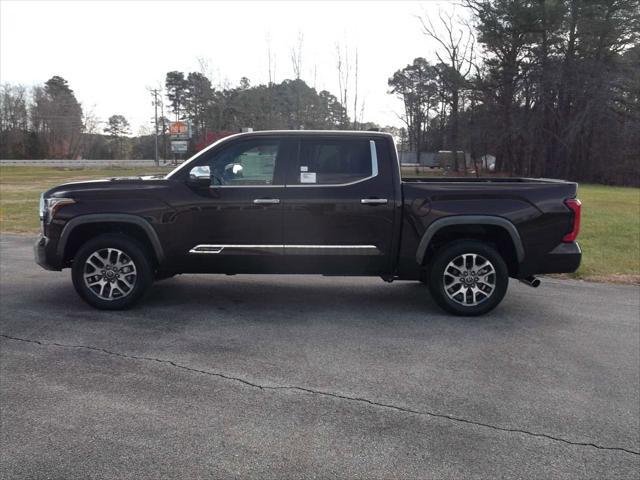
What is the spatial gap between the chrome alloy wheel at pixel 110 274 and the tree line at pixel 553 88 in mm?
37715

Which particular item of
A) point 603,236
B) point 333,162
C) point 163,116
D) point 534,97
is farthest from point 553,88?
point 163,116

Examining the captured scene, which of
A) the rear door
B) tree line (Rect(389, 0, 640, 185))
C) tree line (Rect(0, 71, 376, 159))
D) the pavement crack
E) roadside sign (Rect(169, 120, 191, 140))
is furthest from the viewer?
roadside sign (Rect(169, 120, 191, 140))

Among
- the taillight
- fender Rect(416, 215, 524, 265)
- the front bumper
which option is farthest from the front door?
the taillight

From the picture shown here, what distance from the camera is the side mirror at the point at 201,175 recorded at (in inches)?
211

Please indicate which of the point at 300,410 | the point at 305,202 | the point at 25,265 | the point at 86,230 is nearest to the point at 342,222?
the point at 305,202

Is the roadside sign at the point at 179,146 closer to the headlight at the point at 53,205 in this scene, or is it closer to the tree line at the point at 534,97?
the tree line at the point at 534,97

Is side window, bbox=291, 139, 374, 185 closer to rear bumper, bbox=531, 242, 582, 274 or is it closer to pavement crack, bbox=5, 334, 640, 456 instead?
rear bumper, bbox=531, 242, 582, 274

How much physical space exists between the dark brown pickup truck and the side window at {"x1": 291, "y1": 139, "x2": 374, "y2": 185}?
0.4 inches

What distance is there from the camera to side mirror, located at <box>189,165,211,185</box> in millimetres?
5367

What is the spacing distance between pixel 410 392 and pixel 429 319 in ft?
6.08

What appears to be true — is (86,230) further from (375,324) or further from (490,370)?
(490,370)

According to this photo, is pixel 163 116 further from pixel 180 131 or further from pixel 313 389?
pixel 313 389

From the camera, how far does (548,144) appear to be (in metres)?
42.7

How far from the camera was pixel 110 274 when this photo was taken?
557cm
